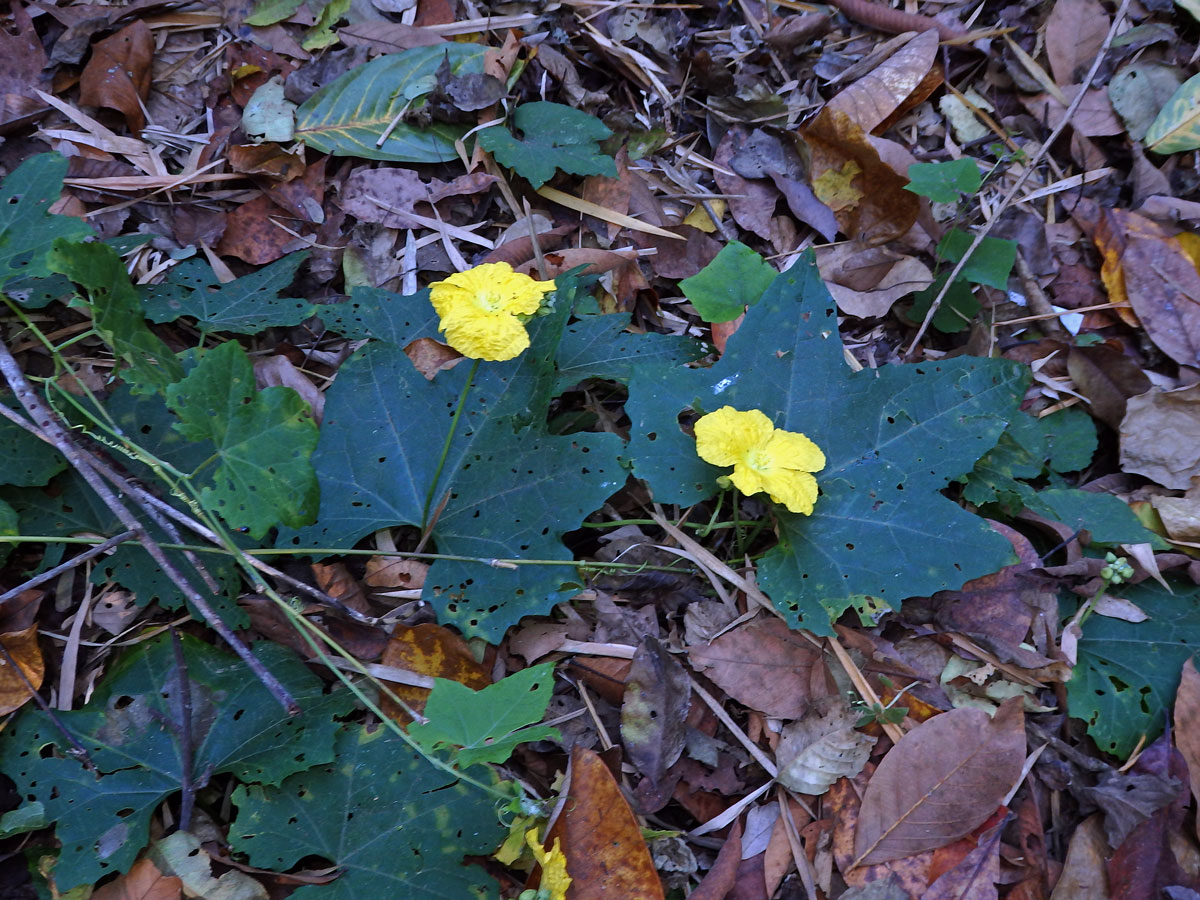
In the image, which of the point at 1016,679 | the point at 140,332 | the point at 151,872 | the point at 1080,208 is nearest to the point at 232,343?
the point at 140,332

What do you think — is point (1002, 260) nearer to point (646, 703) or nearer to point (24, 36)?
point (646, 703)

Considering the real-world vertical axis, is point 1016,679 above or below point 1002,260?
below

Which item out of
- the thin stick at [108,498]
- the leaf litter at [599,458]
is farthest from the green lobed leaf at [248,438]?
the thin stick at [108,498]

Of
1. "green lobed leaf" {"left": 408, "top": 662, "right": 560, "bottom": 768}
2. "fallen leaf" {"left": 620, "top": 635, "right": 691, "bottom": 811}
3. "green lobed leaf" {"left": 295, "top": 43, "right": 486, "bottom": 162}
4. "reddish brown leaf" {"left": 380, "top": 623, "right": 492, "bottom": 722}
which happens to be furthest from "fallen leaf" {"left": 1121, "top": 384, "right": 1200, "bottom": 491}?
"green lobed leaf" {"left": 295, "top": 43, "right": 486, "bottom": 162}

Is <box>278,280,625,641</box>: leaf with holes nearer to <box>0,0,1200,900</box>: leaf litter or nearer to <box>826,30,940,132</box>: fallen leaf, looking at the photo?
<box>0,0,1200,900</box>: leaf litter

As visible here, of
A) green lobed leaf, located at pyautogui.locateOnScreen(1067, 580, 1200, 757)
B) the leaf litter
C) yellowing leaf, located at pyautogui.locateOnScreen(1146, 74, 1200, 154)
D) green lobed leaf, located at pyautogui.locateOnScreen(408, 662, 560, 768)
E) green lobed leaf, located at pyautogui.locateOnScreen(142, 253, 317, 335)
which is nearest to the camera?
green lobed leaf, located at pyautogui.locateOnScreen(408, 662, 560, 768)

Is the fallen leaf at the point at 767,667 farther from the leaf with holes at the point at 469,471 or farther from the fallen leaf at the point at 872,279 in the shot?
the fallen leaf at the point at 872,279

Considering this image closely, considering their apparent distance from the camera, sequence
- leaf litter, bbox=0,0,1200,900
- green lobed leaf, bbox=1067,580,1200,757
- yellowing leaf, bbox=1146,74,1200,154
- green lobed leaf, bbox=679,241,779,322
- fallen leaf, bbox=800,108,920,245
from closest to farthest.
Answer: leaf litter, bbox=0,0,1200,900 < green lobed leaf, bbox=1067,580,1200,757 < green lobed leaf, bbox=679,241,779,322 < fallen leaf, bbox=800,108,920,245 < yellowing leaf, bbox=1146,74,1200,154
